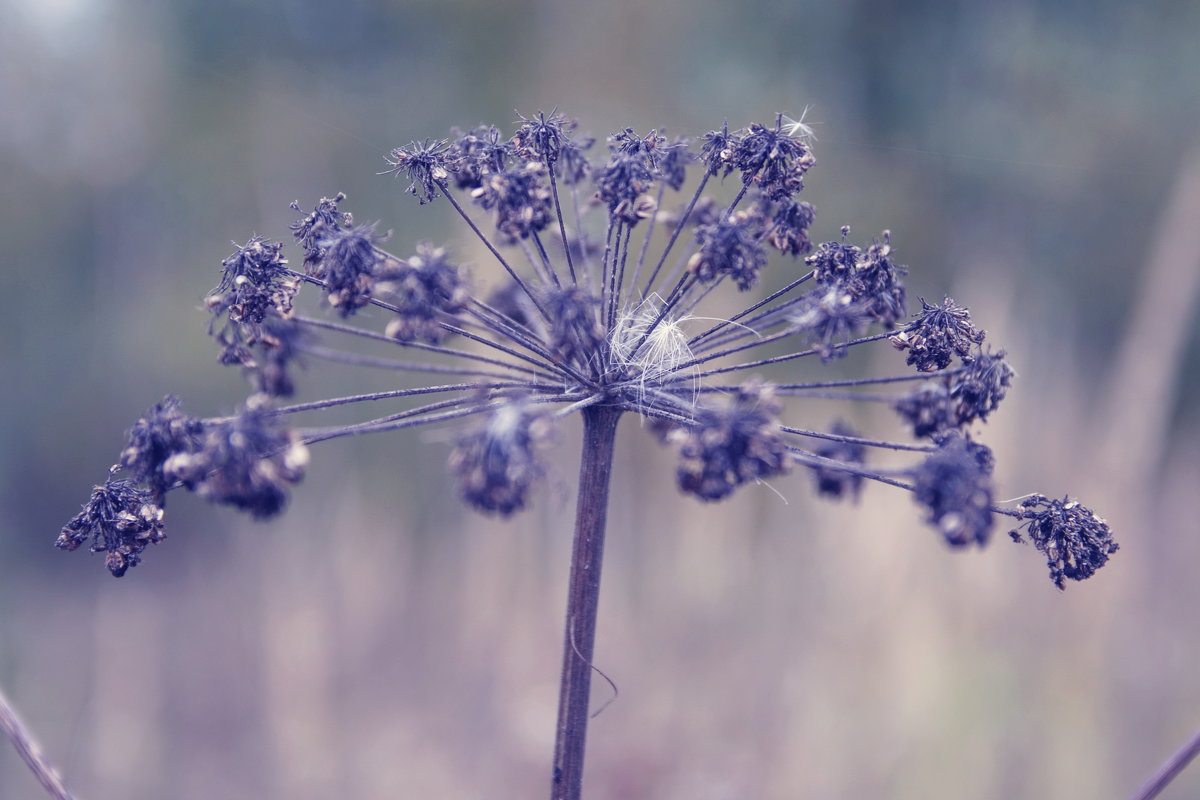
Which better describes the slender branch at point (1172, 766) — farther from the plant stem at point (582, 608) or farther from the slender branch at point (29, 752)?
the slender branch at point (29, 752)

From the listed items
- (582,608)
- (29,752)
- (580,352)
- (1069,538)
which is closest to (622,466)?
(582,608)

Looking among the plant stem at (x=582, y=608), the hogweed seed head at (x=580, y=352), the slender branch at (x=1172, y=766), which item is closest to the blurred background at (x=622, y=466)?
the hogweed seed head at (x=580, y=352)

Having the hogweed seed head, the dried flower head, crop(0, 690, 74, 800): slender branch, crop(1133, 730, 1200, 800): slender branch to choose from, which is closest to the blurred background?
the hogweed seed head

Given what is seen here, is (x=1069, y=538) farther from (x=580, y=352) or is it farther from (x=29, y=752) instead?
(x=29, y=752)

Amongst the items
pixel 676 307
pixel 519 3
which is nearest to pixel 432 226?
pixel 519 3

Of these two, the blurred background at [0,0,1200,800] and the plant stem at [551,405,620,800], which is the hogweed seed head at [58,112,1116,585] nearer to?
the plant stem at [551,405,620,800]

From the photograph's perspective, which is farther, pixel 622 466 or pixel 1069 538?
pixel 622 466

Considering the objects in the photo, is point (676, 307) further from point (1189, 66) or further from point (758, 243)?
point (1189, 66)
